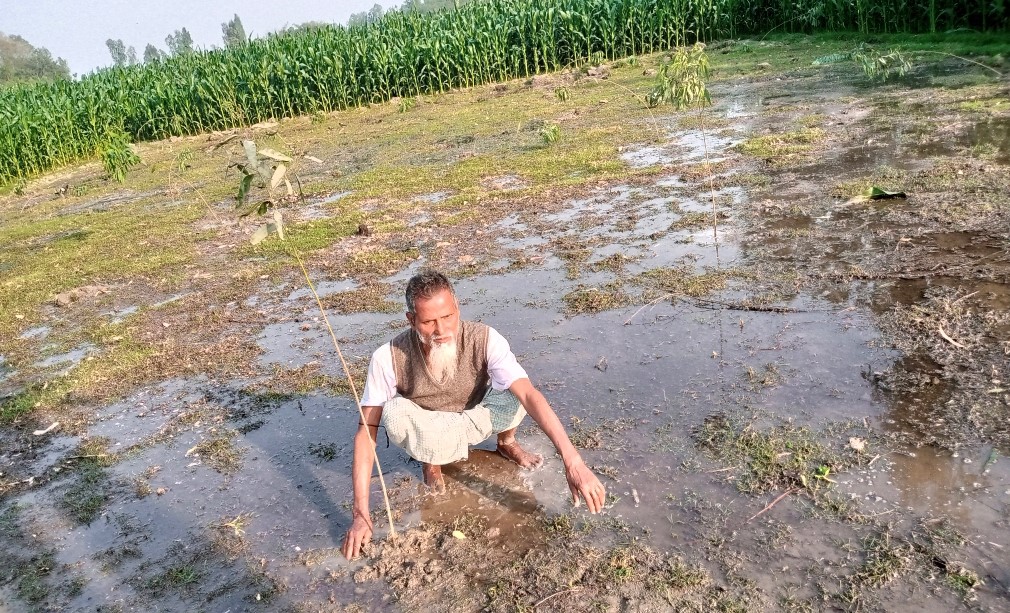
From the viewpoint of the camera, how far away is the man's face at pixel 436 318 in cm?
280

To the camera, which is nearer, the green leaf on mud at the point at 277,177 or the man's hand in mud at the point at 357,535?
the green leaf on mud at the point at 277,177

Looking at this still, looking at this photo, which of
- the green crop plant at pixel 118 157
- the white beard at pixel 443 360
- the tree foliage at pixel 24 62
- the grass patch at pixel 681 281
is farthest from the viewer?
the tree foliage at pixel 24 62

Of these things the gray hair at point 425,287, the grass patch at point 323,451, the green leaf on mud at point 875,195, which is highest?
the gray hair at point 425,287

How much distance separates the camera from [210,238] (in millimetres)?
8078

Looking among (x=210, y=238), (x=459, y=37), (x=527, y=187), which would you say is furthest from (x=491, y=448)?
(x=459, y=37)

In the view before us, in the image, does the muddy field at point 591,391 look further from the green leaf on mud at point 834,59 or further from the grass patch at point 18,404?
the green leaf on mud at point 834,59

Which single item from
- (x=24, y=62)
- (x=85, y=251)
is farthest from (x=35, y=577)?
(x=24, y=62)

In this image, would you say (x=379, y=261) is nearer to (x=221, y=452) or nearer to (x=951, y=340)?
(x=221, y=452)

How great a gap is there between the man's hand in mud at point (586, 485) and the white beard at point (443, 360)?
2.34 feet

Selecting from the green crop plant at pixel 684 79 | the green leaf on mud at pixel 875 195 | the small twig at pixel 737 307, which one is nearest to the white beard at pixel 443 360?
the small twig at pixel 737 307

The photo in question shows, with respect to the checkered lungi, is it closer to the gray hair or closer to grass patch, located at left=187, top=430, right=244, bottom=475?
the gray hair

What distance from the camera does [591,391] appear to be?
12.7ft

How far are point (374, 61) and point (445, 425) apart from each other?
51.1 ft

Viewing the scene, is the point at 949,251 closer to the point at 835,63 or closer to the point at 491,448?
the point at 491,448
